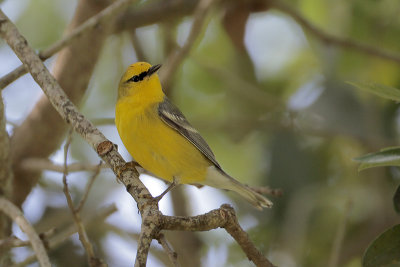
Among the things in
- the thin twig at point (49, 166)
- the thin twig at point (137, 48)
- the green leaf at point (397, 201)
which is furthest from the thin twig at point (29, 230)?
the thin twig at point (137, 48)

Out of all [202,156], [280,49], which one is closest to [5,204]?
[202,156]

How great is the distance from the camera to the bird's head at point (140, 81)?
12.7ft

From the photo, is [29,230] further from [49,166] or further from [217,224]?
[217,224]

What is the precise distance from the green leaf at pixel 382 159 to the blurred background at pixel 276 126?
1.57 m

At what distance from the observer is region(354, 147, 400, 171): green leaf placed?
191cm

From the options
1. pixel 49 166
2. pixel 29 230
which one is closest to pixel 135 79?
pixel 49 166

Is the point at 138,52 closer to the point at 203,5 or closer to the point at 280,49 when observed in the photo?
the point at 203,5

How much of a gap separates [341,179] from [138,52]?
2.03 metres

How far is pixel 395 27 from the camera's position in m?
4.97

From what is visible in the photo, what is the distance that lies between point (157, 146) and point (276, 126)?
1470 millimetres

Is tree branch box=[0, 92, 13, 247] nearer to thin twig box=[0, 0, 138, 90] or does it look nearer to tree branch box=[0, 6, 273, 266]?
thin twig box=[0, 0, 138, 90]

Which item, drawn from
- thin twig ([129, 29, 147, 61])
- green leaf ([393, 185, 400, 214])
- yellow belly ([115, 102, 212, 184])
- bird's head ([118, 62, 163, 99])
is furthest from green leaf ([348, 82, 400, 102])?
thin twig ([129, 29, 147, 61])

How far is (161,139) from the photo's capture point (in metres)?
3.44

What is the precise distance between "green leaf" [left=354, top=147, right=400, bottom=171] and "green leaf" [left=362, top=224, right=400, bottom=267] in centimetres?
35
